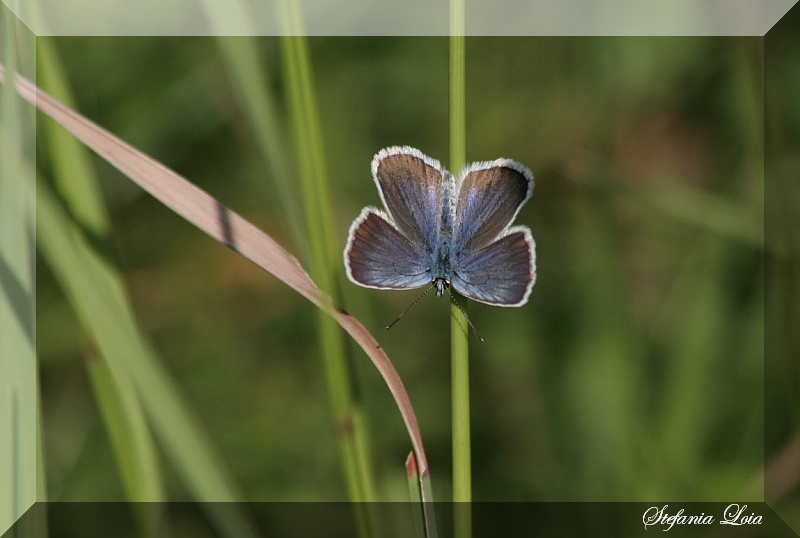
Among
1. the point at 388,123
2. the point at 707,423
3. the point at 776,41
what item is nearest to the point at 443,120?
the point at 388,123

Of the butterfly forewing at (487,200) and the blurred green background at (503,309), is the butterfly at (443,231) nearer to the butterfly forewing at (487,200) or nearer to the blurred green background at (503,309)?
the butterfly forewing at (487,200)

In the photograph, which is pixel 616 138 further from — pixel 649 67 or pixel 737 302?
pixel 737 302

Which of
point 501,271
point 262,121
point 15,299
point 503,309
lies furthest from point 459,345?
point 503,309

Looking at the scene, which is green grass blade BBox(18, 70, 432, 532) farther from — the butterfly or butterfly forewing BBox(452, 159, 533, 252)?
butterfly forewing BBox(452, 159, 533, 252)

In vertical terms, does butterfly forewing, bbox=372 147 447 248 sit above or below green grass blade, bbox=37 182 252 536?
above

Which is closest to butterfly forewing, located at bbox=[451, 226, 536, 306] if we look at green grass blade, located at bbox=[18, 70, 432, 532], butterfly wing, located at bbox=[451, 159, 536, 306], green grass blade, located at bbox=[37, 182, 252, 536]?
butterfly wing, located at bbox=[451, 159, 536, 306]
